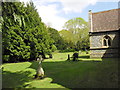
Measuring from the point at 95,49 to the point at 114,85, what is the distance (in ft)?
45.7

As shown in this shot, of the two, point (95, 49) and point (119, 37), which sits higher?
point (119, 37)

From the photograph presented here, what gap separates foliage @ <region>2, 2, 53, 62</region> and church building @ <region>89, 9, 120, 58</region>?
10.5 metres

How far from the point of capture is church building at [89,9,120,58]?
61.4 ft

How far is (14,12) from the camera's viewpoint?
20109 millimetres

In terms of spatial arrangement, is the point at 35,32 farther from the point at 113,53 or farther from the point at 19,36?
the point at 113,53

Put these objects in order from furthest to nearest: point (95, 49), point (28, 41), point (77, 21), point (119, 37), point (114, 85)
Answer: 1. point (77, 21)
2. point (28, 41)
3. point (95, 49)
4. point (119, 37)
5. point (114, 85)

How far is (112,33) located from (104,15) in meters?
5.34

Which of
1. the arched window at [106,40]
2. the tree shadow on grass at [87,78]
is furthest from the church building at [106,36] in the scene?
the tree shadow on grass at [87,78]

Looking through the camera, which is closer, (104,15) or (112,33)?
(112,33)

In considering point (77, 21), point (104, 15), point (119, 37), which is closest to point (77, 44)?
point (77, 21)

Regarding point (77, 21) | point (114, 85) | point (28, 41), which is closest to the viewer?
point (114, 85)

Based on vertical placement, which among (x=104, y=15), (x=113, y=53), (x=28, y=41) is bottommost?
(x=113, y=53)

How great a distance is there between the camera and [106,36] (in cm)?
1944

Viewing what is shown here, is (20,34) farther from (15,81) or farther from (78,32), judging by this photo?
(78,32)
